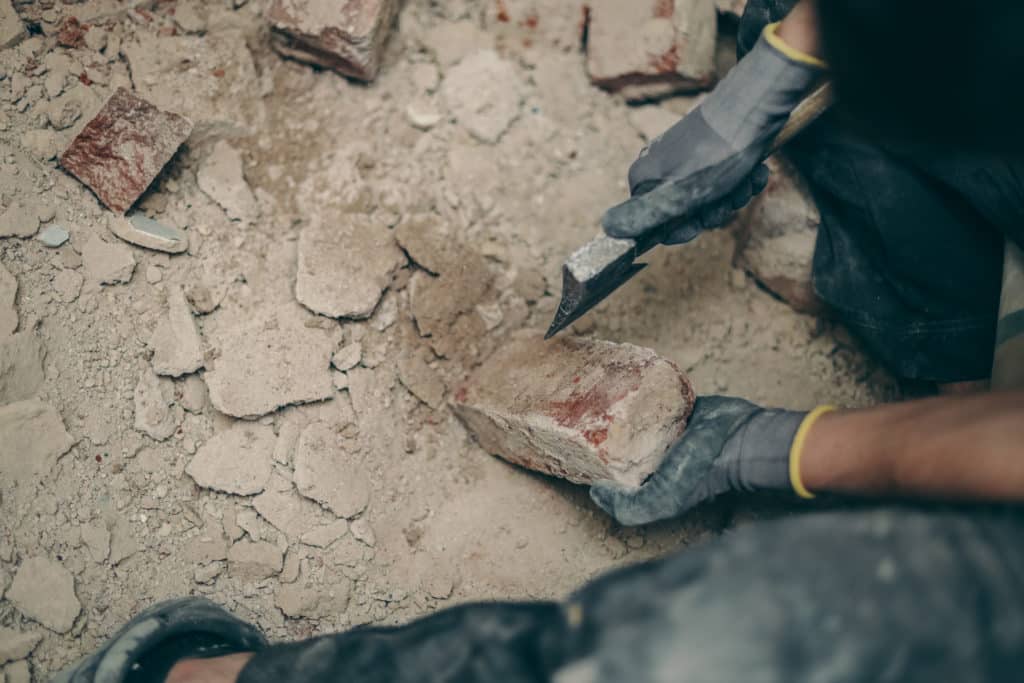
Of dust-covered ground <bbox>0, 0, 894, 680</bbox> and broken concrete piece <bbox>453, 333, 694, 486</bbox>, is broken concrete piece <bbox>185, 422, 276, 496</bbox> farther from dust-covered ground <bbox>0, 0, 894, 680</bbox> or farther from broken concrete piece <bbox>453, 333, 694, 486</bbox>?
broken concrete piece <bbox>453, 333, 694, 486</bbox>

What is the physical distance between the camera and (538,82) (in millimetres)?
2189

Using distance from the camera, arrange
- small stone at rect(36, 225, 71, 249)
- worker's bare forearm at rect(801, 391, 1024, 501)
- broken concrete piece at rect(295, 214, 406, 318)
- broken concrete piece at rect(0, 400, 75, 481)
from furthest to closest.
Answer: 1. broken concrete piece at rect(295, 214, 406, 318)
2. small stone at rect(36, 225, 71, 249)
3. broken concrete piece at rect(0, 400, 75, 481)
4. worker's bare forearm at rect(801, 391, 1024, 501)

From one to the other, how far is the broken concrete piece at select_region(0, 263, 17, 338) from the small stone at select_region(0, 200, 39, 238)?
0.08 metres

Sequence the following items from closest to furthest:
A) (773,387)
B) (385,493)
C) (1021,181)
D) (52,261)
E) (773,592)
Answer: (773,592), (1021,181), (52,261), (385,493), (773,387)

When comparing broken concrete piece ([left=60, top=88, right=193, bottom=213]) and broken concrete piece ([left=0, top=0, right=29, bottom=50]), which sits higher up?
broken concrete piece ([left=0, top=0, right=29, bottom=50])

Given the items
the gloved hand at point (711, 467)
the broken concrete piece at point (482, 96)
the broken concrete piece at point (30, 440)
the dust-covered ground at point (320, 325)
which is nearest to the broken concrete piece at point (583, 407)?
the gloved hand at point (711, 467)

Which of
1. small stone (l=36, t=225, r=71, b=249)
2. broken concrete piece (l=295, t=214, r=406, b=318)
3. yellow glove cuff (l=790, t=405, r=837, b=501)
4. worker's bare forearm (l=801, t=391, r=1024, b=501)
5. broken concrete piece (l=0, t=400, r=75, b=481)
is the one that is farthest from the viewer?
broken concrete piece (l=295, t=214, r=406, b=318)

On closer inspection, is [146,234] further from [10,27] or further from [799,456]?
[799,456]

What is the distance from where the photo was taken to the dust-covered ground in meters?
1.76

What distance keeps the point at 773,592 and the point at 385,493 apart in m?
1.14

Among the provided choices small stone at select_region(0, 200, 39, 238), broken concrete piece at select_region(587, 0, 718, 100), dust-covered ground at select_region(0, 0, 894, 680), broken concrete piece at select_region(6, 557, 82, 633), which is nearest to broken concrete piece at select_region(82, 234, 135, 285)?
dust-covered ground at select_region(0, 0, 894, 680)

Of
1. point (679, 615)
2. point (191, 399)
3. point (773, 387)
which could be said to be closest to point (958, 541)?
point (679, 615)

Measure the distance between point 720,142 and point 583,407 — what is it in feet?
2.24

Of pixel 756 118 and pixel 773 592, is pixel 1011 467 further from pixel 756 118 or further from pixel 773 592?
pixel 756 118
